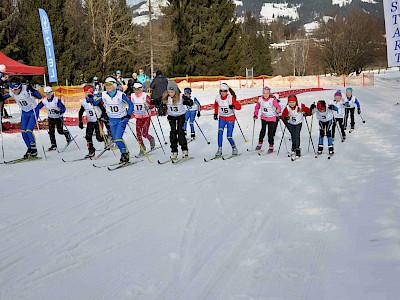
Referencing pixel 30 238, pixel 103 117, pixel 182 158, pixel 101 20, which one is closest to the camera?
pixel 30 238

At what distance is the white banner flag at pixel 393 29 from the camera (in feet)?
52.9

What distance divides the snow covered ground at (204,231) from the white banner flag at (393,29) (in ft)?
31.0

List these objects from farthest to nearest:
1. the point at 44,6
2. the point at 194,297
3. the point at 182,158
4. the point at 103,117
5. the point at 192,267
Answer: the point at 44,6
the point at 103,117
the point at 182,158
the point at 192,267
the point at 194,297

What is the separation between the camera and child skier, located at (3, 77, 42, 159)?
31.2 ft

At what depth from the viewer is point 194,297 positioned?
3.33 meters

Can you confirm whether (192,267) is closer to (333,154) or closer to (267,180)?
(267,180)

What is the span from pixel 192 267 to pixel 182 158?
5341 mm

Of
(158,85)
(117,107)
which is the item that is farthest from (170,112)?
(158,85)

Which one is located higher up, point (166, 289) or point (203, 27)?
point (203, 27)

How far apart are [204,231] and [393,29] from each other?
14782 mm

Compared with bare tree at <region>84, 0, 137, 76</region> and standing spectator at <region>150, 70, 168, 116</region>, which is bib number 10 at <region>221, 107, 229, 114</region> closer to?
standing spectator at <region>150, 70, 168, 116</region>

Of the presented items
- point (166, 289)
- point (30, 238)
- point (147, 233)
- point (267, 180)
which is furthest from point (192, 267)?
point (267, 180)

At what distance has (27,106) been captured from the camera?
9609 mm

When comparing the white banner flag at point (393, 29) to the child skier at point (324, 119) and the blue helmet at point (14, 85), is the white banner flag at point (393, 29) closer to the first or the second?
the child skier at point (324, 119)
